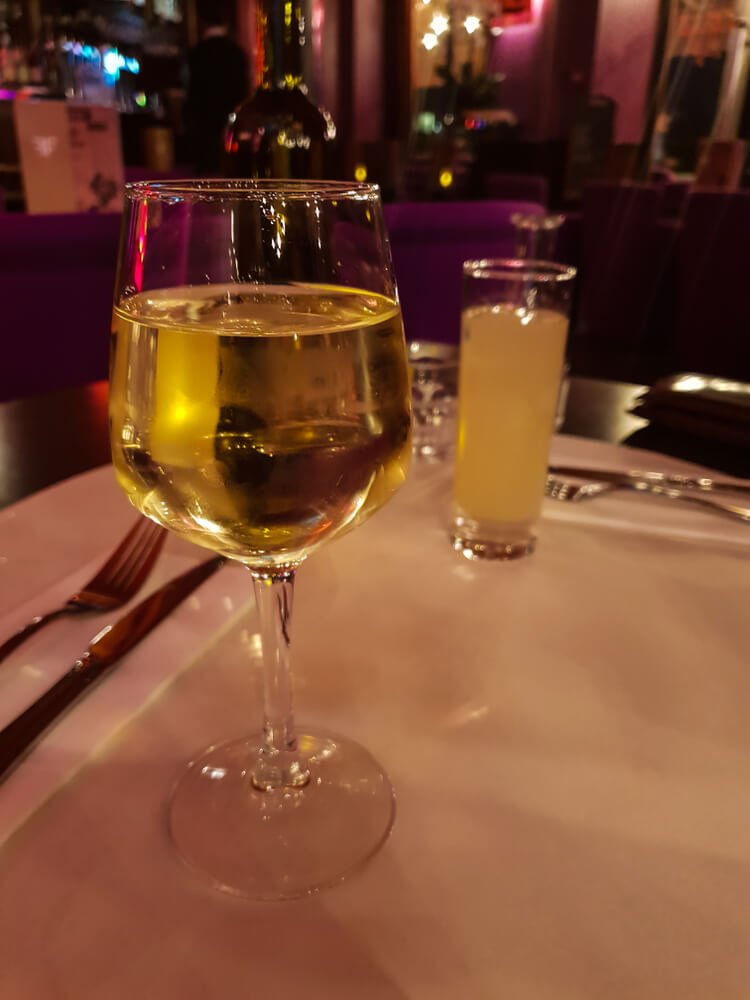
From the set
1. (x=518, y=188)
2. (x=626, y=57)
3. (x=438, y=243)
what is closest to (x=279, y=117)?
(x=438, y=243)

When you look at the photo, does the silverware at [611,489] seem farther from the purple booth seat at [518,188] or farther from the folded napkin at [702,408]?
the purple booth seat at [518,188]

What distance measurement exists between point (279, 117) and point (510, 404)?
613 millimetres

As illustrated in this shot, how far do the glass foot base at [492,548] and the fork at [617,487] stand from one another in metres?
0.11

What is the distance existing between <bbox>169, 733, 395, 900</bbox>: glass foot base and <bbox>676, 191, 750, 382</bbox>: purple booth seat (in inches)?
149

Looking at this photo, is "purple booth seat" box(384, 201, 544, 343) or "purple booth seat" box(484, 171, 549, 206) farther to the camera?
"purple booth seat" box(484, 171, 549, 206)

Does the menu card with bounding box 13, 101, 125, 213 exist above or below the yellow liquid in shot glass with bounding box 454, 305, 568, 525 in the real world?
above

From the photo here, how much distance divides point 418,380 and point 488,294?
24 cm

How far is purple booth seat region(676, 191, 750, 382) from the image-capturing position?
388 cm

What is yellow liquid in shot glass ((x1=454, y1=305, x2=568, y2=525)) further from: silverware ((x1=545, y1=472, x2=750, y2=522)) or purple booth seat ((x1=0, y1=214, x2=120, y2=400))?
purple booth seat ((x1=0, y1=214, x2=120, y2=400))

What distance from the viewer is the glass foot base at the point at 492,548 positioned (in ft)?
2.46

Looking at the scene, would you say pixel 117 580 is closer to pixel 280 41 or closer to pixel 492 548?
pixel 492 548

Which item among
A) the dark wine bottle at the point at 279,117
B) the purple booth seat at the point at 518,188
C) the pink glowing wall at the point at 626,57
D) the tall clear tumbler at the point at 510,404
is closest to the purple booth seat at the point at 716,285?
the purple booth seat at the point at 518,188

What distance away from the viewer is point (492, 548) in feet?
2.48

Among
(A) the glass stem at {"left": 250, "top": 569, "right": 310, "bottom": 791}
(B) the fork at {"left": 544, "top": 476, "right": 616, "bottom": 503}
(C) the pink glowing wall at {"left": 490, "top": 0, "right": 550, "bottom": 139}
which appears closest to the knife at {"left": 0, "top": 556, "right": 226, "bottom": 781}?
(A) the glass stem at {"left": 250, "top": 569, "right": 310, "bottom": 791}
